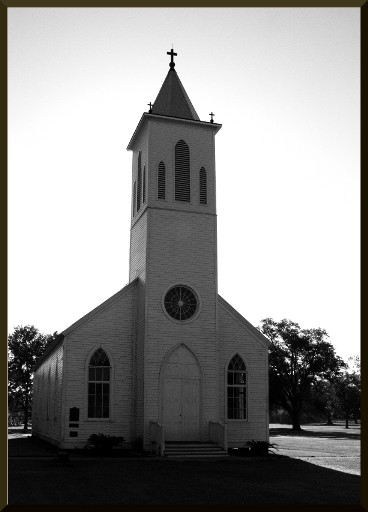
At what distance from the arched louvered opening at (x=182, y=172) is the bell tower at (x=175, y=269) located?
47 millimetres

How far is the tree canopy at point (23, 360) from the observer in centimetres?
6700

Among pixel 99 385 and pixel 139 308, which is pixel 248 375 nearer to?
pixel 139 308

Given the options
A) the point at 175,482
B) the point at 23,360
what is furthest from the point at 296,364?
the point at 175,482

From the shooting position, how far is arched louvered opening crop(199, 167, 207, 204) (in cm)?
2984

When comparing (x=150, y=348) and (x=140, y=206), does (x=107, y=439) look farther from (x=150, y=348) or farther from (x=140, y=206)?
(x=140, y=206)

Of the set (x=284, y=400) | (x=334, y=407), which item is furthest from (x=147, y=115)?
(x=334, y=407)

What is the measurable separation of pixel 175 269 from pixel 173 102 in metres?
8.44

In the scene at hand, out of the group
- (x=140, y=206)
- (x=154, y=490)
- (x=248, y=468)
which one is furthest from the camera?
(x=140, y=206)

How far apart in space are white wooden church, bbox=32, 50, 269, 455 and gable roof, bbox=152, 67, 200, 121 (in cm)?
7

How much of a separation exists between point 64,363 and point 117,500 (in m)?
14.0

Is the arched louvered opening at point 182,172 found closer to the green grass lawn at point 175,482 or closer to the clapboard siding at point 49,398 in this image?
the clapboard siding at point 49,398

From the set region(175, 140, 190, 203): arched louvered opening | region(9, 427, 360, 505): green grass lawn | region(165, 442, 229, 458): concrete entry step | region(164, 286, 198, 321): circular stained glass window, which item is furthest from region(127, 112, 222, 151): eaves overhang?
region(9, 427, 360, 505): green grass lawn

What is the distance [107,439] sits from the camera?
25.8 metres

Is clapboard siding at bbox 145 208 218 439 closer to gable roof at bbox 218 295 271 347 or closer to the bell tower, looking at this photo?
the bell tower
